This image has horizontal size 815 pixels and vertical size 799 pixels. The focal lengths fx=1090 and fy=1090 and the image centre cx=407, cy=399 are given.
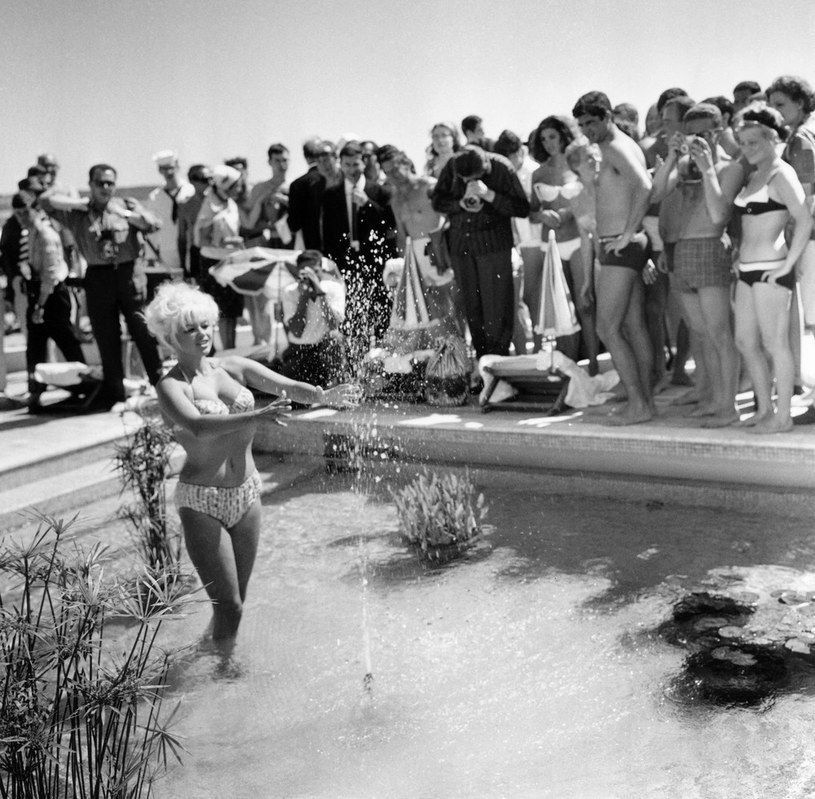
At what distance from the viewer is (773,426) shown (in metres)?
6.36

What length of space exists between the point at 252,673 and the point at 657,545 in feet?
7.21

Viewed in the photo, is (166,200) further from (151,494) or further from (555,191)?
(151,494)

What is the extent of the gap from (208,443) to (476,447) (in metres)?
3.04

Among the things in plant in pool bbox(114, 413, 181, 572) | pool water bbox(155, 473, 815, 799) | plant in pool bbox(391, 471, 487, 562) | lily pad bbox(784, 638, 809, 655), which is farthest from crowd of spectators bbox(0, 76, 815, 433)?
plant in pool bbox(114, 413, 181, 572)

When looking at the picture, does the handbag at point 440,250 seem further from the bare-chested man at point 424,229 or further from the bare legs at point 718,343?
the bare legs at point 718,343

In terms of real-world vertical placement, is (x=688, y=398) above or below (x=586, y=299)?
below

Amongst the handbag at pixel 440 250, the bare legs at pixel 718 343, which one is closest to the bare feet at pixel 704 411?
the bare legs at pixel 718 343

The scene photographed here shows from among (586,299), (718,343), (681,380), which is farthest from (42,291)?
(718,343)

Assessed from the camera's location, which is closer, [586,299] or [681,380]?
[586,299]

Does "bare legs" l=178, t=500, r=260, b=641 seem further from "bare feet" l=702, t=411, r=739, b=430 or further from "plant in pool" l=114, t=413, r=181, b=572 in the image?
"bare feet" l=702, t=411, r=739, b=430

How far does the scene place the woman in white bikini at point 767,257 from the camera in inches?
238

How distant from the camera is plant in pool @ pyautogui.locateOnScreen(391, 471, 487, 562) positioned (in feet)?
18.7

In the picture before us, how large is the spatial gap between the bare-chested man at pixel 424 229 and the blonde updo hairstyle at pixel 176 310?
4.13 metres

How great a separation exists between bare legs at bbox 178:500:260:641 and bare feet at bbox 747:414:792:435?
3.22 m
